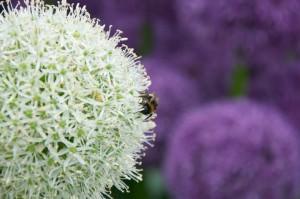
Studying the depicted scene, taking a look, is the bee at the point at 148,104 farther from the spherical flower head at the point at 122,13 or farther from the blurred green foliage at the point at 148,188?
the spherical flower head at the point at 122,13

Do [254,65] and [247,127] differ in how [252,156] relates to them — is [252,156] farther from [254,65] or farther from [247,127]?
[254,65]

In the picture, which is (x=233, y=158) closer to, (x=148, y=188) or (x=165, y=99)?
(x=165, y=99)

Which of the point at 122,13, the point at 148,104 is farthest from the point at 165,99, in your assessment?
the point at 148,104

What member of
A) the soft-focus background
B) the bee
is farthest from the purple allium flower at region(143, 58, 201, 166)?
the bee

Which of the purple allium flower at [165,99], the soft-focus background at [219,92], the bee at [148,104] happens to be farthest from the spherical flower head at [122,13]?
the bee at [148,104]

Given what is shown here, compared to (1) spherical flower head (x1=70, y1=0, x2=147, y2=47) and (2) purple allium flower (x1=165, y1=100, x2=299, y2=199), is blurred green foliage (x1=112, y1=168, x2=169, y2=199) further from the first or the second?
(1) spherical flower head (x1=70, y1=0, x2=147, y2=47)

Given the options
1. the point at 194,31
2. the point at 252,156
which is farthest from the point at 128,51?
the point at 194,31
